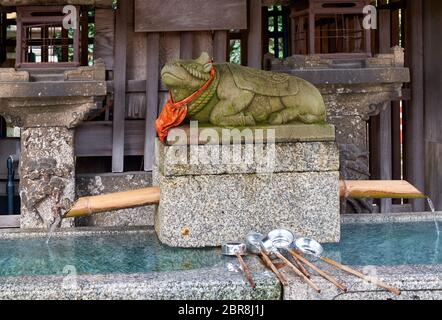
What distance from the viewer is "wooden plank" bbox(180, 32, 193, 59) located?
7.34 metres

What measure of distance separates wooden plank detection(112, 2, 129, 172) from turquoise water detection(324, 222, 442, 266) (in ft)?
9.02

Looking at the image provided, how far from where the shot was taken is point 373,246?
5059 mm

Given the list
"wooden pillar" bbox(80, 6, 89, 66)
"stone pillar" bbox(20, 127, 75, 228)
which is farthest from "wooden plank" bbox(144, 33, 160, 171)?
"wooden pillar" bbox(80, 6, 89, 66)

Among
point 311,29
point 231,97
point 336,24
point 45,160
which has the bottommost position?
point 45,160

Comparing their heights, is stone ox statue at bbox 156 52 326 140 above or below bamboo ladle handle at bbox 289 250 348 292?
above

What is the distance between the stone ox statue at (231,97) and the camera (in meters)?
4.99

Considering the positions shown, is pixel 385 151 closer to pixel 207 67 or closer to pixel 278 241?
pixel 207 67

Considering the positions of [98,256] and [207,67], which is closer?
[98,256]

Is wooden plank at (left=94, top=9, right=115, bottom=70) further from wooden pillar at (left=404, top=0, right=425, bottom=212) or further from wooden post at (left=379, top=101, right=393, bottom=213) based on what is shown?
wooden pillar at (left=404, top=0, right=425, bottom=212)

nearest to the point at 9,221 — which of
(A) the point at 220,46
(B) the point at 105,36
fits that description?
(B) the point at 105,36

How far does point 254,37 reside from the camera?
7461 millimetres

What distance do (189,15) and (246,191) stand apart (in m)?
2.81

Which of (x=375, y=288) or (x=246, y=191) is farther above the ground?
(x=246, y=191)

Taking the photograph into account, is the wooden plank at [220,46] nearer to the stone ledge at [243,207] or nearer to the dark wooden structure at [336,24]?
the dark wooden structure at [336,24]
